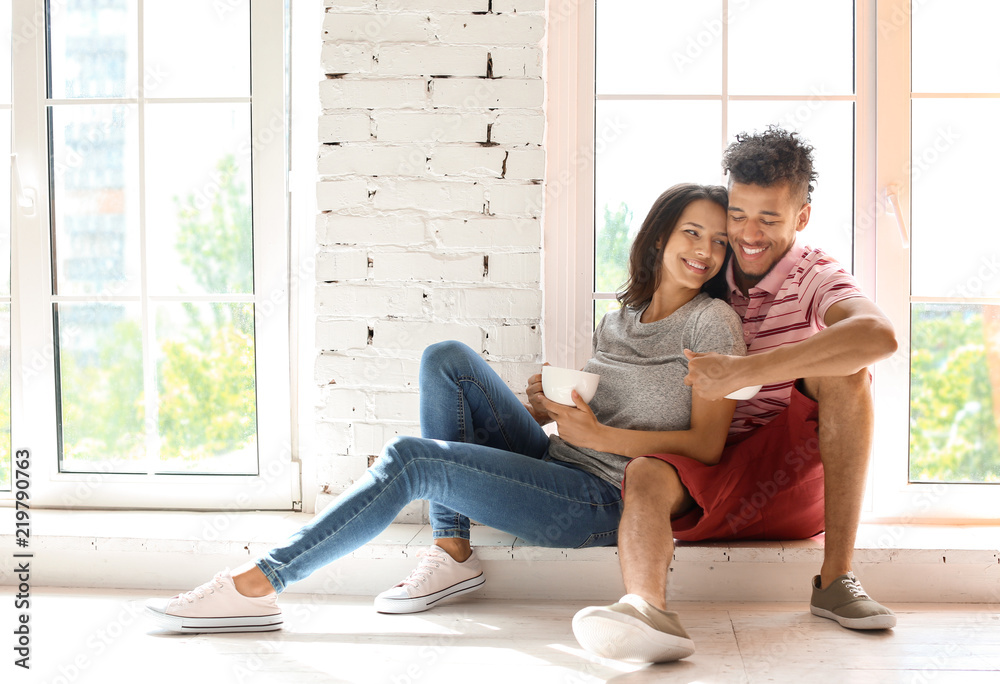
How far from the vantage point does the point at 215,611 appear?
137 cm

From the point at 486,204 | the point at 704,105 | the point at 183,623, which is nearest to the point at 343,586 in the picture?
the point at 183,623

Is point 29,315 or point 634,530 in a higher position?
point 29,315

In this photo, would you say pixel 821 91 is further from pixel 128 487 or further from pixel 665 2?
pixel 128 487

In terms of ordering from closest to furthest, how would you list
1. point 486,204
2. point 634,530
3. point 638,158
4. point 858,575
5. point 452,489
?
point 634,530 < point 452,489 < point 858,575 < point 486,204 < point 638,158

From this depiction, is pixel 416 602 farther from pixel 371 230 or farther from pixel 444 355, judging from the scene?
pixel 371 230

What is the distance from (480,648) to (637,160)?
1262mm

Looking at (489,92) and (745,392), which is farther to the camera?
(489,92)

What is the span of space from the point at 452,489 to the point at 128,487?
3.53 feet

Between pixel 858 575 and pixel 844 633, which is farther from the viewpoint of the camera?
pixel 858 575

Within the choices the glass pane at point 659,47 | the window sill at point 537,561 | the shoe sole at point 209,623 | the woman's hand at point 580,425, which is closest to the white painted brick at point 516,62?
the glass pane at point 659,47

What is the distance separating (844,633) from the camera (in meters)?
1.37

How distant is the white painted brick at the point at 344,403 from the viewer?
70.9 inches

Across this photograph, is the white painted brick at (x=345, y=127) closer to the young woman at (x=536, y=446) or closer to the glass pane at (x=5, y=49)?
the young woman at (x=536, y=446)

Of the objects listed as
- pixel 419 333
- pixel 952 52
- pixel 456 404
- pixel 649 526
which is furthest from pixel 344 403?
pixel 952 52
